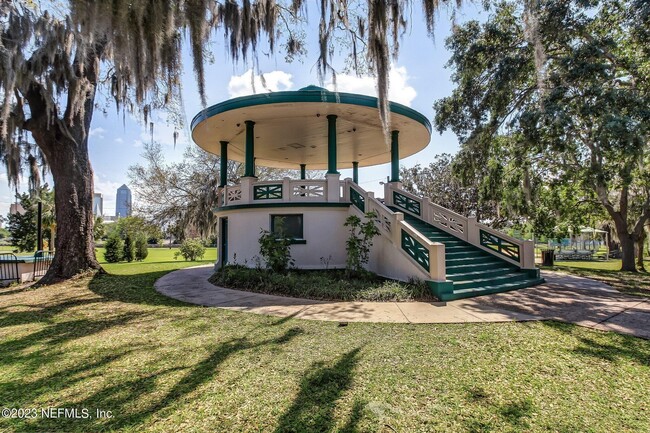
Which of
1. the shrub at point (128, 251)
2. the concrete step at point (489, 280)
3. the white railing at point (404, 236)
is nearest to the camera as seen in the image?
the white railing at point (404, 236)

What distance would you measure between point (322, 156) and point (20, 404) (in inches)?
552

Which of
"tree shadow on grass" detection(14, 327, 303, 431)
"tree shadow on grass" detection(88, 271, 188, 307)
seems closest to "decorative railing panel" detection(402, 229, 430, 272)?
"tree shadow on grass" detection(14, 327, 303, 431)

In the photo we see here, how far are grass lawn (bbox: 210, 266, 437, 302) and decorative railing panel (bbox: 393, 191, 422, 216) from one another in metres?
3.92

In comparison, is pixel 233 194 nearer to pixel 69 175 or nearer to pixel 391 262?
pixel 69 175

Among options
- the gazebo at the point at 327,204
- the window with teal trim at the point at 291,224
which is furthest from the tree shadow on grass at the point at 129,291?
the window with teal trim at the point at 291,224

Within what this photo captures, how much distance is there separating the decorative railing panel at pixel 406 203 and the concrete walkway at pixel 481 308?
14.8ft

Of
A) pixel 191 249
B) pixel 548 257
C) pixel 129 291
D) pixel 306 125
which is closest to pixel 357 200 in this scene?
pixel 306 125

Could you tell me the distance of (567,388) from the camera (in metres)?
2.97

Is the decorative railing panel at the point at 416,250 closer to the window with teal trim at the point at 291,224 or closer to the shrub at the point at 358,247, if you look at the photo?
the shrub at the point at 358,247

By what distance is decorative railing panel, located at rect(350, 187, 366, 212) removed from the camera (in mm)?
9625

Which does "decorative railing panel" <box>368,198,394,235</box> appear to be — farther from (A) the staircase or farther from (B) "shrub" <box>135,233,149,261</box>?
(B) "shrub" <box>135,233,149,261</box>

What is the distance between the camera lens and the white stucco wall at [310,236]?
9.72 metres

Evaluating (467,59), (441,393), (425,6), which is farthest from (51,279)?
(467,59)

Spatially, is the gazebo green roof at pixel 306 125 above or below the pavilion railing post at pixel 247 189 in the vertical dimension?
above
